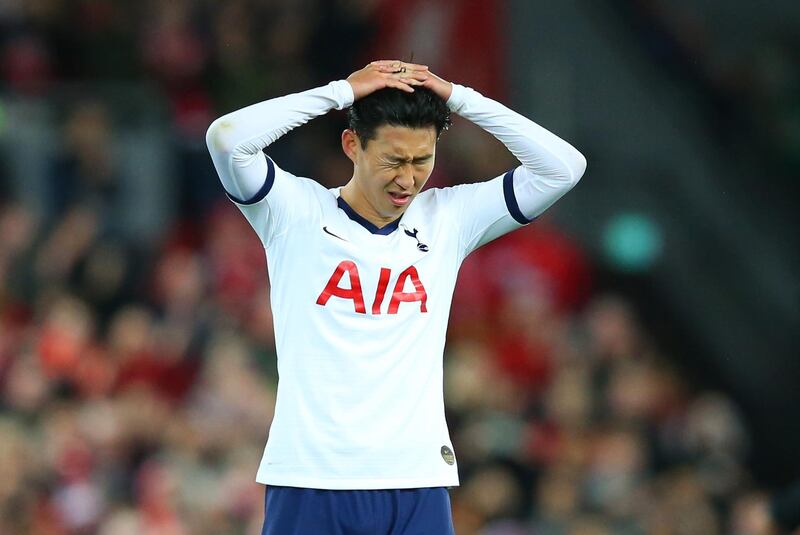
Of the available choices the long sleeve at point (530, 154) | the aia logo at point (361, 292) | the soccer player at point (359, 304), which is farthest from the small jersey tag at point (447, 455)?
the long sleeve at point (530, 154)

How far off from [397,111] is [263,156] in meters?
0.49

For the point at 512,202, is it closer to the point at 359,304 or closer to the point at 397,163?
the point at 397,163

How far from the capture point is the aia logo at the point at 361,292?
17.9 ft

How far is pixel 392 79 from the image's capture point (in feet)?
18.0

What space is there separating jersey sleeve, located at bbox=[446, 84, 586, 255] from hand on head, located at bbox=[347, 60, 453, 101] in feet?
0.52

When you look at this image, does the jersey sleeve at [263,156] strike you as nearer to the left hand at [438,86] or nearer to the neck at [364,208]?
the neck at [364,208]

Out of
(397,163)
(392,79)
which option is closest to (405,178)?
(397,163)

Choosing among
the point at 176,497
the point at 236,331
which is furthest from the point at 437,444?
the point at 236,331

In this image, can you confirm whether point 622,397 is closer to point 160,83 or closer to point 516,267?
point 516,267

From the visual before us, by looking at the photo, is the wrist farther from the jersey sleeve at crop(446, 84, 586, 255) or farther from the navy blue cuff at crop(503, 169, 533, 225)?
the navy blue cuff at crop(503, 169, 533, 225)

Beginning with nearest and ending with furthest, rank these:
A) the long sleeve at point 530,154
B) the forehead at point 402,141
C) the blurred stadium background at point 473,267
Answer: the forehead at point 402,141 < the long sleeve at point 530,154 < the blurred stadium background at point 473,267

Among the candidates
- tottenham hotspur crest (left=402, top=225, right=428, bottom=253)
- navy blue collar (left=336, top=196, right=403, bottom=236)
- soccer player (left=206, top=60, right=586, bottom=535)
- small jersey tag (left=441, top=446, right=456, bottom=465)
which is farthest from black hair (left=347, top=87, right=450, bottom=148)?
small jersey tag (left=441, top=446, right=456, bottom=465)

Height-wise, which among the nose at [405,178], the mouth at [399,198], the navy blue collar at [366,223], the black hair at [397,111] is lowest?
the navy blue collar at [366,223]

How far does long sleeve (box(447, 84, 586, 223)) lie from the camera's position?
5.73 meters
